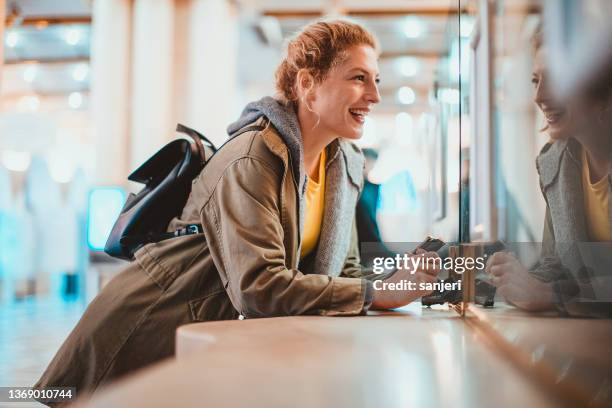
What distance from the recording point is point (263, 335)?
43 centimetres

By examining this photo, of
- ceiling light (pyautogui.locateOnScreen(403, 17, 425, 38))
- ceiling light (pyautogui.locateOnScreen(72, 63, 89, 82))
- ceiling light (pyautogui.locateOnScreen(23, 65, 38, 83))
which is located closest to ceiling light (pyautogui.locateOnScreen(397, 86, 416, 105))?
ceiling light (pyautogui.locateOnScreen(403, 17, 425, 38))

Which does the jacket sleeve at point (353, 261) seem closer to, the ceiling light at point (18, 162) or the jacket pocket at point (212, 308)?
the jacket pocket at point (212, 308)

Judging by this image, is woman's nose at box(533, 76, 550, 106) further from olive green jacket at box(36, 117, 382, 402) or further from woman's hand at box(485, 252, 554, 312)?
olive green jacket at box(36, 117, 382, 402)

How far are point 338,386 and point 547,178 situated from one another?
0.48 feet

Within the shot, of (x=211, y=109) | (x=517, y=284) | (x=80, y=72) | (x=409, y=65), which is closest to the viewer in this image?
(x=517, y=284)

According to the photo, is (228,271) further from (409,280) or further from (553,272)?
(553,272)

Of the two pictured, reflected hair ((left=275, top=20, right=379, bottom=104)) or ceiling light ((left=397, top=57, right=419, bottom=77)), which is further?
ceiling light ((left=397, top=57, right=419, bottom=77))

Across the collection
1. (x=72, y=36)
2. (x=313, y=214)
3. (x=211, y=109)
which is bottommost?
(x=313, y=214)

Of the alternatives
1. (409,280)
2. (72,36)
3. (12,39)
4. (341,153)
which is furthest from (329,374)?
(12,39)

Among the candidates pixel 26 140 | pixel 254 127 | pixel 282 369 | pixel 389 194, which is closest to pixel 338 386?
pixel 282 369

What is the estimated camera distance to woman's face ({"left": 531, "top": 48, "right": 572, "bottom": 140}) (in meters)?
0.27

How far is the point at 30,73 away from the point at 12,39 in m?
0.92

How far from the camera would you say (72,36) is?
496 centimetres

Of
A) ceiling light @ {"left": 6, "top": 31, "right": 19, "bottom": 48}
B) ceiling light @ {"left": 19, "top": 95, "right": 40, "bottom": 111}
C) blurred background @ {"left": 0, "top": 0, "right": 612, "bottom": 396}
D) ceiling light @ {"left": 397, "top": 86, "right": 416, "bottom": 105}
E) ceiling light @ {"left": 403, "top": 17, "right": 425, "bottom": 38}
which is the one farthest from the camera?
ceiling light @ {"left": 19, "top": 95, "right": 40, "bottom": 111}
